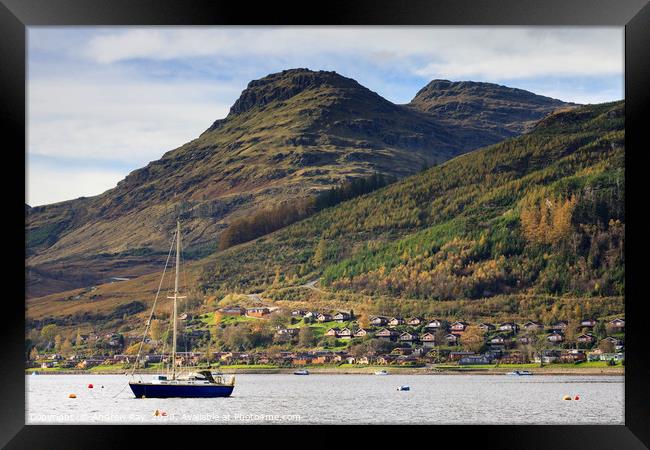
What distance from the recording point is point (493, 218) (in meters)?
76.1

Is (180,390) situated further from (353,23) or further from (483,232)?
(483,232)

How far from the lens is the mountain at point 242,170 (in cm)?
8912

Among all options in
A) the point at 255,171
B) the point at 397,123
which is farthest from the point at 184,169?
the point at 397,123

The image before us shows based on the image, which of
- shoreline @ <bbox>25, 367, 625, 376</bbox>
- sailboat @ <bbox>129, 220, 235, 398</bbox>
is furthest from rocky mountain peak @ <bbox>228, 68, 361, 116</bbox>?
sailboat @ <bbox>129, 220, 235, 398</bbox>

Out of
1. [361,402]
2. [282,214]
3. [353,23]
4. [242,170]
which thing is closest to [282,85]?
[242,170]

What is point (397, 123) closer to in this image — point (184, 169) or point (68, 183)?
point (184, 169)

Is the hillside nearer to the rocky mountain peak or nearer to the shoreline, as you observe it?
the shoreline

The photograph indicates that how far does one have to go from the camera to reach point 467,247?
71.8 m

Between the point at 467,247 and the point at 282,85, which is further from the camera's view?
the point at 282,85

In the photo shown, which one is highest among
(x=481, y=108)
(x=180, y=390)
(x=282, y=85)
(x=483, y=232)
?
(x=282, y=85)

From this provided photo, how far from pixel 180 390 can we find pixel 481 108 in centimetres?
8959

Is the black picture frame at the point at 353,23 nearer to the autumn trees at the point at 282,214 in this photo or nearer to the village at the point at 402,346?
the village at the point at 402,346

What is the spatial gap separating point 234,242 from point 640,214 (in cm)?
7654

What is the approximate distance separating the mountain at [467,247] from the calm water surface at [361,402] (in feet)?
44.7
